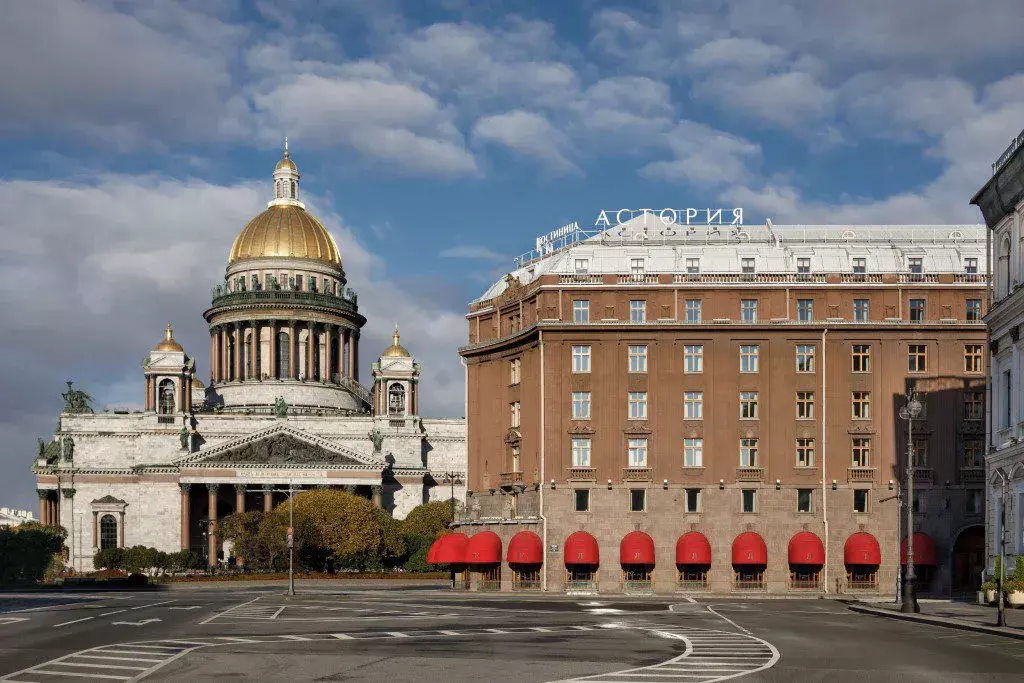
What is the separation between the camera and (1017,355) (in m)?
61.8

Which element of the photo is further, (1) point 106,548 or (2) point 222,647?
(1) point 106,548

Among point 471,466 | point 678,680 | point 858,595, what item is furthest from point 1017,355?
point 471,466

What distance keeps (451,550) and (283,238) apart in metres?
109

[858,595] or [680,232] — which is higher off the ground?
[680,232]

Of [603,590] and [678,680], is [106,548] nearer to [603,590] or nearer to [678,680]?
[603,590]

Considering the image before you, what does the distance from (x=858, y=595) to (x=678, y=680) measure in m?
53.2

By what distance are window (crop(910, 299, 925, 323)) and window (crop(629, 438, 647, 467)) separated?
1731cm

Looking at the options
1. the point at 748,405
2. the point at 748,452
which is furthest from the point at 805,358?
the point at 748,452

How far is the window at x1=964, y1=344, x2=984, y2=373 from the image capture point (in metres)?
85.9

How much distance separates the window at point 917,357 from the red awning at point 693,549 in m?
15.8

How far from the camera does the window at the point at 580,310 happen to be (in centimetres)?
8800

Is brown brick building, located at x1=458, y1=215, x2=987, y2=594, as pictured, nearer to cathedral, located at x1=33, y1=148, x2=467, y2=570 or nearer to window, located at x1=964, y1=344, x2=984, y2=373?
window, located at x1=964, y1=344, x2=984, y2=373

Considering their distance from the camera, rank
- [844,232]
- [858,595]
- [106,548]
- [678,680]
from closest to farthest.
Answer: [678,680] < [858,595] < [844,232] < [106,548]

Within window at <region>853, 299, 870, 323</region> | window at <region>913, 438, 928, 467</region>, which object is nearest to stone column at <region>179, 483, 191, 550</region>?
window at <region>853, 299, 870, 323</region>
